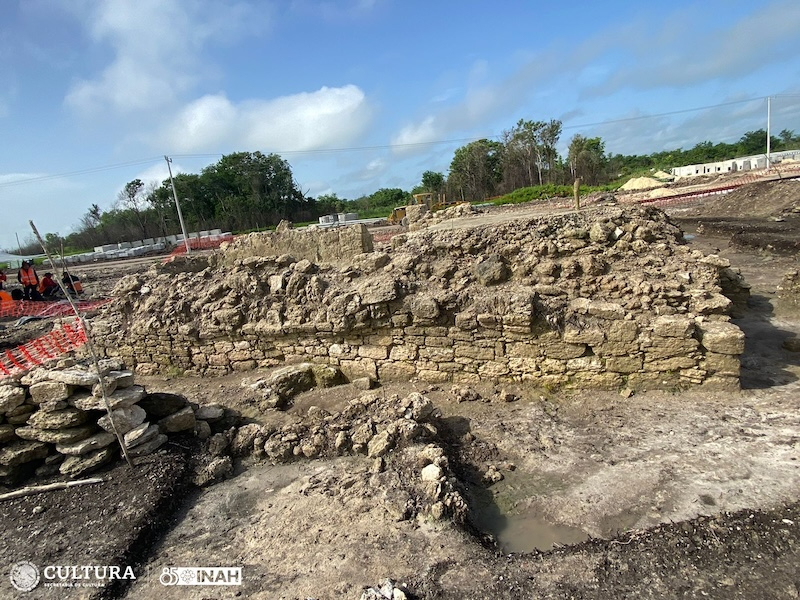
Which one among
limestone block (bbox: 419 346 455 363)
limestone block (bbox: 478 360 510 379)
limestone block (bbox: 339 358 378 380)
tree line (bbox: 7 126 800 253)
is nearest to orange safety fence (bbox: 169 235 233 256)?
tree line (bbox: 7 126 800 253)

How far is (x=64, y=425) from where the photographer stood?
4445mm

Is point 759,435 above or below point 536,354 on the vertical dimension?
below

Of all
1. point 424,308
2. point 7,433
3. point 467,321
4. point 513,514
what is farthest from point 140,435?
point 467,321

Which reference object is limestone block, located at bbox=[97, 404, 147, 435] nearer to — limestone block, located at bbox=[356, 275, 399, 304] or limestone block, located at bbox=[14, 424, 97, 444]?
limestone block, located at bbox=[14, 424, 97, 444]

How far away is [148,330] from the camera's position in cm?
743

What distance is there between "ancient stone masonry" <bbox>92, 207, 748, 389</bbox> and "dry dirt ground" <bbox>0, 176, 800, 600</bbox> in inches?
23.5

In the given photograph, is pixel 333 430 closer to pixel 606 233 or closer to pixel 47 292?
pixel 606 233

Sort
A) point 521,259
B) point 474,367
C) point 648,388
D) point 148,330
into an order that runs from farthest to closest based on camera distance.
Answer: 1. point 148,330
2. point 521,259
3. point 474,367
4. point 648,388

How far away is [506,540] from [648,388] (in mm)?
3046

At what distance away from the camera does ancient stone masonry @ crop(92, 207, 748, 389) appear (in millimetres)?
5391

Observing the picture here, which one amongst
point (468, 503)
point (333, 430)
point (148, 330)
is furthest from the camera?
point (148, 330)

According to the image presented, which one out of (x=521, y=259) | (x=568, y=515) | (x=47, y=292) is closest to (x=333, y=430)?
(x=568, y=515)

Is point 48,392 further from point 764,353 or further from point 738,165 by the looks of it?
point 738,165

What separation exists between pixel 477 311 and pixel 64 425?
4.80 metres
